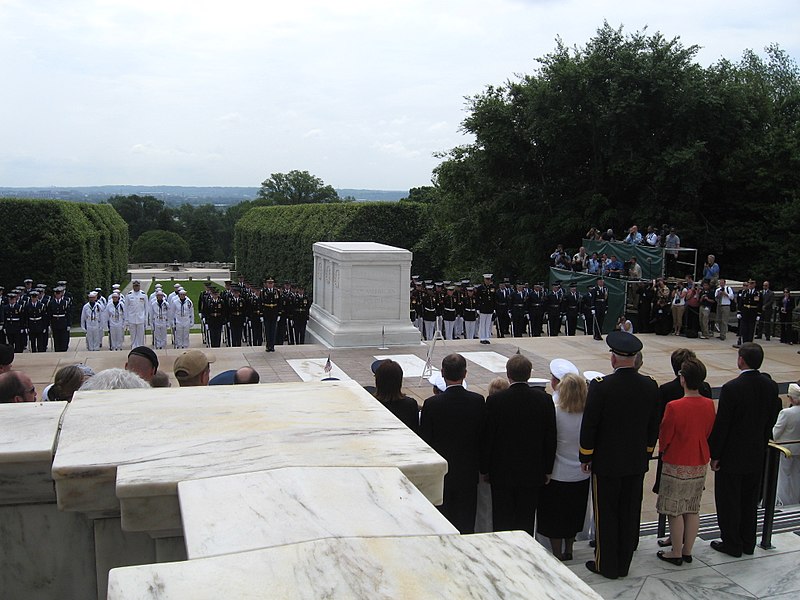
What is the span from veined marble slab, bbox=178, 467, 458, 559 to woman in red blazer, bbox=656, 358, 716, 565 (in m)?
3.58

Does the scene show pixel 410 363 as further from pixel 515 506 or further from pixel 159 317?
pixel 515 506

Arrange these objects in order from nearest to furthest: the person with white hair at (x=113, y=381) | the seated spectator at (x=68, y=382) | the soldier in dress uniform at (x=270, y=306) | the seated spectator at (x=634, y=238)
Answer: the person with white hair at (x=113, y=381) < the seated spectator at (x=68, y=382) < the soldier in dress uniform at (x=270, y=306) < the seated spectator at (x=634, y=238)

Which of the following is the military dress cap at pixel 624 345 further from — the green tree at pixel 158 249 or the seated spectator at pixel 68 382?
the green tree at pixel 158 249

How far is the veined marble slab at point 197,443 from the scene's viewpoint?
180 centimetres

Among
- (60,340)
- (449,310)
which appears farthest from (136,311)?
(449,310)

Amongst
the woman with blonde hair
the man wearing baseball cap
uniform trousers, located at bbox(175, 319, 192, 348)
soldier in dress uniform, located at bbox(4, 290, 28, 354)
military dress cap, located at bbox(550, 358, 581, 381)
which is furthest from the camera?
uniform trousers, located at bbox(175, 319, 192, 348)

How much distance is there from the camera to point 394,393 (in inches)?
195

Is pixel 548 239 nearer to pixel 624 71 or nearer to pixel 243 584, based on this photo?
pixel 624 71

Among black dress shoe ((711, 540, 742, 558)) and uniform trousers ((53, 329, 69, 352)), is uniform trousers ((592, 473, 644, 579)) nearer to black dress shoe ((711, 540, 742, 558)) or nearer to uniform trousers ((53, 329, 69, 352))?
black dress shoe ((711, 540, 742, 558))

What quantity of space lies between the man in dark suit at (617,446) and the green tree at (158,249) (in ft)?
244

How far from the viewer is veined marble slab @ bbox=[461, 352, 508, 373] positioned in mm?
14224

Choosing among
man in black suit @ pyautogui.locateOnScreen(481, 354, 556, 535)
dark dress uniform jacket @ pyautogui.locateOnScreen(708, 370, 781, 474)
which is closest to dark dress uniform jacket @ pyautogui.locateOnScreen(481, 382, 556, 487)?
man in black suit @ pyautogui.locateOnScreen(481, 354, 556, 535)

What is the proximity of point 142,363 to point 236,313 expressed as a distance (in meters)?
12.7

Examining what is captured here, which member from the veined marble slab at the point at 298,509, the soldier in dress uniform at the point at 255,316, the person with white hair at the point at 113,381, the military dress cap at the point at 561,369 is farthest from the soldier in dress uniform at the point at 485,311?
the veined marble slab at the point at 298,509
